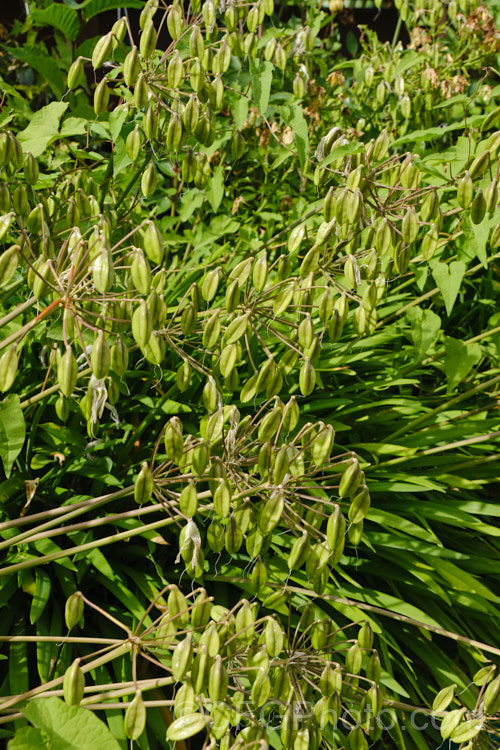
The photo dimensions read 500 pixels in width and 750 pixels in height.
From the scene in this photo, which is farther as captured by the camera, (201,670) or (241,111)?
(241,111)

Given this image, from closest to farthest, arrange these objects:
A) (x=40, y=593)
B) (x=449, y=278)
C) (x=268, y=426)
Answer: (x=268, y=426) < (x=40, y=593) < (x=449, y=278)

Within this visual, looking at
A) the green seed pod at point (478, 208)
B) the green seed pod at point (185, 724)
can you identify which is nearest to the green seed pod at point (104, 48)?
the green seed pod at point (478, 208)

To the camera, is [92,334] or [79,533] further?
[79,533]

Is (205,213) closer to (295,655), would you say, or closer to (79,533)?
(79,533)

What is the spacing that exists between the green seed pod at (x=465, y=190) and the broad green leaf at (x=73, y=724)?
116 centimetres

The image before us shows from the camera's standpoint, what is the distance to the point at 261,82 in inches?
69.2

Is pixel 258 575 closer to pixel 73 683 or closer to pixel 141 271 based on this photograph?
pixel 73 683

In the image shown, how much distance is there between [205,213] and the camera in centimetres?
279

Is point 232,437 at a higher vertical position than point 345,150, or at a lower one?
lower

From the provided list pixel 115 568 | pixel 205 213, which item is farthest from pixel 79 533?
pixel 205 213

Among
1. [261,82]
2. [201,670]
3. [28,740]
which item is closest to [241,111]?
[261,82]

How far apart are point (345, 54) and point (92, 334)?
439 centimetres

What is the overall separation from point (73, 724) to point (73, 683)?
6 centimetres

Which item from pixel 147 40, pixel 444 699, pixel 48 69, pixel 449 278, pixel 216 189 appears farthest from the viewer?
pixel 216 189
